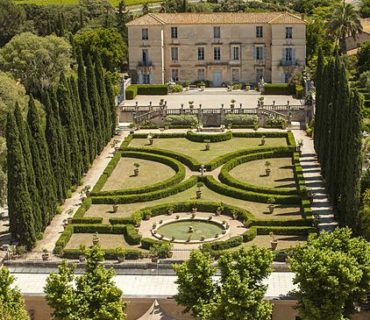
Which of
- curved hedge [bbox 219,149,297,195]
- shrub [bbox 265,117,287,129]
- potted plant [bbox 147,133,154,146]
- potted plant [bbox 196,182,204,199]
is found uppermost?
shrub [bbox 265,117,287,129]

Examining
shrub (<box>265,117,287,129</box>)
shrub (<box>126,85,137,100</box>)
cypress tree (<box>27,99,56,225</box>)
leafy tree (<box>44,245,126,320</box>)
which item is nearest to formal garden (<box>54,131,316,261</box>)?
cypress tree (<box>27,99,56,225</box>)

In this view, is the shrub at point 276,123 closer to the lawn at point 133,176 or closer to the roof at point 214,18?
the lawn at point 133,176

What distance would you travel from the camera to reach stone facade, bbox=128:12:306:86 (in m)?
88.4

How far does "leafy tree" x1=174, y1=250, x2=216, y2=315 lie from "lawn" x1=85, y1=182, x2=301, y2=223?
55.1ft

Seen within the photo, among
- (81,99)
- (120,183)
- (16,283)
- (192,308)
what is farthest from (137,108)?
(192,308)

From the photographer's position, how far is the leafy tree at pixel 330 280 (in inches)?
1320

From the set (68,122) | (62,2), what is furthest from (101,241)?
(62,2)

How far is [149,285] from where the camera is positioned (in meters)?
39.8

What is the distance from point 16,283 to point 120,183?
64.5ft

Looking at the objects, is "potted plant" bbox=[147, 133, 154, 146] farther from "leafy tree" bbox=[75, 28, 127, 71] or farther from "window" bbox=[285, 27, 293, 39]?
"window" bbox=[285, 27, 293, 39]

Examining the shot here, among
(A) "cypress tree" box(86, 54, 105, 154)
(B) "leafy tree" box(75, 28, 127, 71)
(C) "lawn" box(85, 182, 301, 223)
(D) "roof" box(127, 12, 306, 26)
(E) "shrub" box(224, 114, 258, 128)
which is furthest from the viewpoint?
(B) "leafy tree" box(75, 28, 127, 71)

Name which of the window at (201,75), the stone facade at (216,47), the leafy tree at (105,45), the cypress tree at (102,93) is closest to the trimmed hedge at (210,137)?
the cypress tree at (102,93)

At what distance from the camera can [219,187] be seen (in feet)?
186

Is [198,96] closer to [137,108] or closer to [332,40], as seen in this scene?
[137,108]
